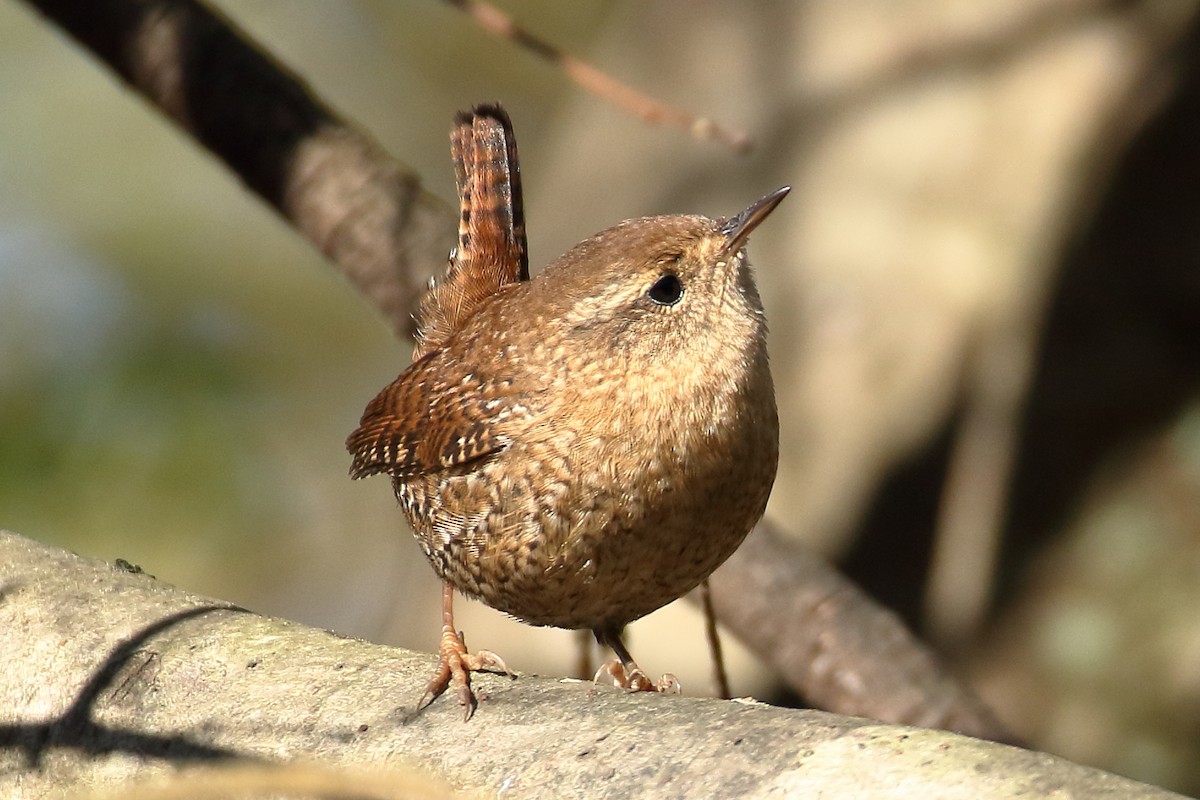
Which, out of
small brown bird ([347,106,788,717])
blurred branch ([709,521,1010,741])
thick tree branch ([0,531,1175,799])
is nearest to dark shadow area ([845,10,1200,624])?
blurred branch ([709,521,1010,741])

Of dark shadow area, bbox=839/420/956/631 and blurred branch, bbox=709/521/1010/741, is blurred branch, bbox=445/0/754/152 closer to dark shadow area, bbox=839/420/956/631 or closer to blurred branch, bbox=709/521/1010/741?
blurred branch, bbox=709/521/1010/741

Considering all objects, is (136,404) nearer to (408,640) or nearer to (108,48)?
(408,640)

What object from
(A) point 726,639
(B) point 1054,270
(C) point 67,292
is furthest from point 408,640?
(C) point 67,292

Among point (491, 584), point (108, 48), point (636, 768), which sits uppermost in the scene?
point (108, 48)

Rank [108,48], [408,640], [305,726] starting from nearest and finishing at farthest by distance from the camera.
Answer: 1. [305,726]
2. [108,48]
3. [408,640]

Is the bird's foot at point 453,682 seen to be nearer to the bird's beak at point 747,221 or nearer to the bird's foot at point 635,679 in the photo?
the bird's foot at point 635,679

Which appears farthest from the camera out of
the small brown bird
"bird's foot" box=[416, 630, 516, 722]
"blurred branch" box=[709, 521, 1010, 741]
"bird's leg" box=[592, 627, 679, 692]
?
"blurred branch" box=[709, 521, 1010, 741]
